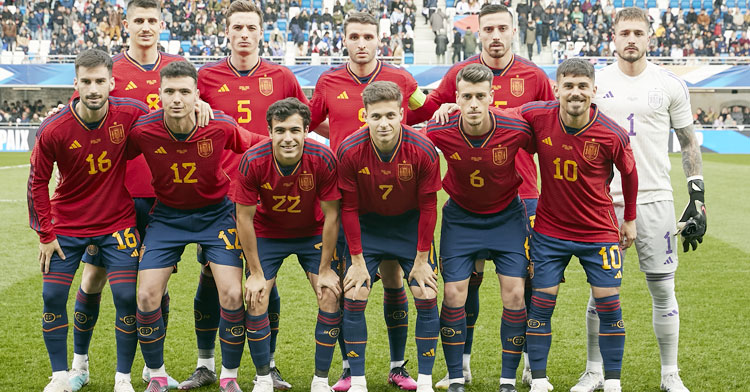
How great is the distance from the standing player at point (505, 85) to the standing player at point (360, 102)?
36 cm

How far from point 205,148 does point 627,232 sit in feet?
8.29

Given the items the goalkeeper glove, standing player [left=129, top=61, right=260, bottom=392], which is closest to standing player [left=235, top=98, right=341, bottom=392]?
standing player [left=129, top=61, right=260, bottom=392]

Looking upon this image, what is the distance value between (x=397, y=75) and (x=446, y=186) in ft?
2.82

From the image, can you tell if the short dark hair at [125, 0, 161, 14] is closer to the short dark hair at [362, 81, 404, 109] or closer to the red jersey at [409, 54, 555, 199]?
the short dark hair at [362, 81, 404, 109]

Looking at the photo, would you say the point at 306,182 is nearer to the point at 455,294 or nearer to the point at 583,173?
the point at 455,294

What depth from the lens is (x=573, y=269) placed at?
8.76 m

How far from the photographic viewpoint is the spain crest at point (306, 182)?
451cm

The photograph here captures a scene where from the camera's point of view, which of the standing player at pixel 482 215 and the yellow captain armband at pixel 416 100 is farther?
the yellow captain armband at pixel 416 100

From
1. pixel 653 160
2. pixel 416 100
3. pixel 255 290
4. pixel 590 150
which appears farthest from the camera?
pixel 416 100

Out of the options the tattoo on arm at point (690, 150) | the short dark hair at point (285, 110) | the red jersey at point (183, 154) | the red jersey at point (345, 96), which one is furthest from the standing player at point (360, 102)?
the tattoo on arm at point (690, 150)

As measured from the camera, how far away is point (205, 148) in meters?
4.58

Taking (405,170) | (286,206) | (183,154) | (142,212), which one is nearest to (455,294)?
(405,170)

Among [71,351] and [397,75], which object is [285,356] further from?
[397,75]

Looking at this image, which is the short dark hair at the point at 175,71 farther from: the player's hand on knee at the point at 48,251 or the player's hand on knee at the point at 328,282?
the player's hand on knee at the point at 328,282
